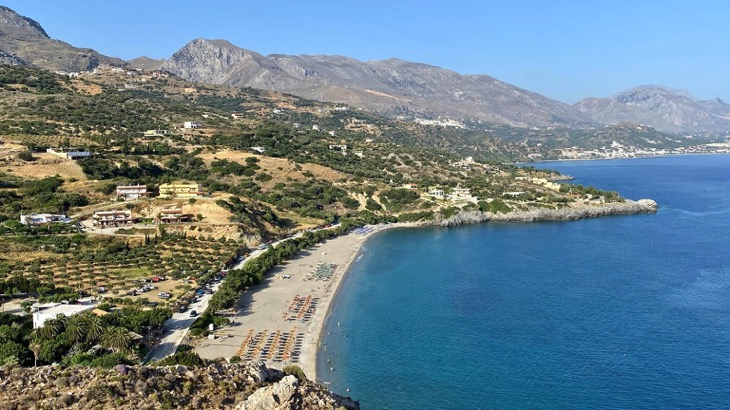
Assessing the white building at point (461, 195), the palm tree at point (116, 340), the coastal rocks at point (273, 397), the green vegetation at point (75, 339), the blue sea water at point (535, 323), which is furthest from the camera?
the white building at point (461, 195)

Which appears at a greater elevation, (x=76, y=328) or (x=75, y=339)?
(x=76, y=328)

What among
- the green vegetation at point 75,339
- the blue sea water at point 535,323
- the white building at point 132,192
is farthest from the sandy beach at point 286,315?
the white building at point 132,192

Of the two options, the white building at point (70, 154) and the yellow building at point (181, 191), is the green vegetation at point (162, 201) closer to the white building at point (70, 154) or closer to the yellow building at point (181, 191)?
the white building at point (70, 154)

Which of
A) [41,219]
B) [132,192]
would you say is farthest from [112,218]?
[132,192]

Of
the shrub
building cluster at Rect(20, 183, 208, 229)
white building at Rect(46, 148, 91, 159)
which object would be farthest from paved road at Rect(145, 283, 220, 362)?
the shrub

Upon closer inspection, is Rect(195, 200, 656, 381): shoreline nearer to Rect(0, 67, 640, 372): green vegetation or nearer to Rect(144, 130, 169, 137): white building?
Rect(0, 67, 640, 372): green vegetation

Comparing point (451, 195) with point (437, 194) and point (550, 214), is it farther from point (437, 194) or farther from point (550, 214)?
point (550, 214)

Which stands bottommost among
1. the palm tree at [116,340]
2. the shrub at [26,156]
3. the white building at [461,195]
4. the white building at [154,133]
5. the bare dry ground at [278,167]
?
the palm tree at [116,340]
